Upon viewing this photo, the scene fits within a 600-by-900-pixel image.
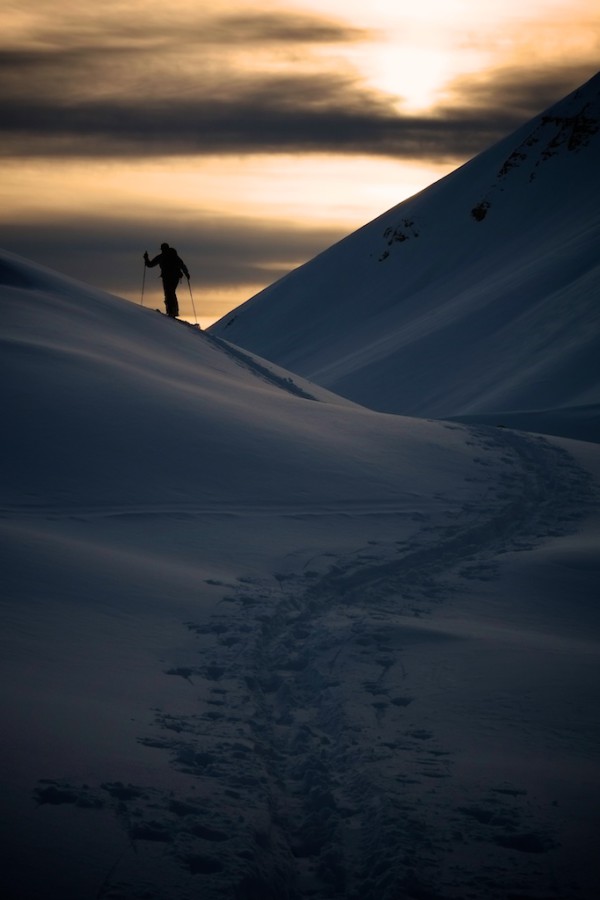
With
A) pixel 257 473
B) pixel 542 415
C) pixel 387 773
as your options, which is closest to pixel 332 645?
pixel 387 773

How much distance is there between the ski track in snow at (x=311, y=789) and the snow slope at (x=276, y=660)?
0.05ft

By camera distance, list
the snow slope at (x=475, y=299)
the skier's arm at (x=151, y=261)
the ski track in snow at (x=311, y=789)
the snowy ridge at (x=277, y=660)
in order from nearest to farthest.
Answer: the ski track in snow at (x=311, y=789), the snowy ridge at (x=277, y=660), the skier's arm at (x=151, y=261), the snow slope at (x=475, y=299)

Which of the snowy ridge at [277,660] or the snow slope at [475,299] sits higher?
the snow slope at [475,299]

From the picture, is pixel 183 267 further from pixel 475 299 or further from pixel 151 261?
pixel 475 299

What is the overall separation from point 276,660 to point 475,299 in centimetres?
6188

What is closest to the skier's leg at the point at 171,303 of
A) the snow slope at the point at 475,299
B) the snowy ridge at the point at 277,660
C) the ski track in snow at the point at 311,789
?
the snowy ridge at the point at 277,660

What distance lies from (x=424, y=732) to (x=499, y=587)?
11.4ft

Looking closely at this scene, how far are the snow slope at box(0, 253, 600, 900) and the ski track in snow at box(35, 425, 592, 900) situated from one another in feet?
0.05

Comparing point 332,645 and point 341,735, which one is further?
point 332,645

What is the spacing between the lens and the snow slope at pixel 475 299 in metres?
44.9

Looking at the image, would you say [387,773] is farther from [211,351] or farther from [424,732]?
[211,351]

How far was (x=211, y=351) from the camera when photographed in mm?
20719

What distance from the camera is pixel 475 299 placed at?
218 feet

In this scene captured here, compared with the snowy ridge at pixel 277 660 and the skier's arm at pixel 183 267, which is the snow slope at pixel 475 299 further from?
the snowy ridge at pixel 277 660
